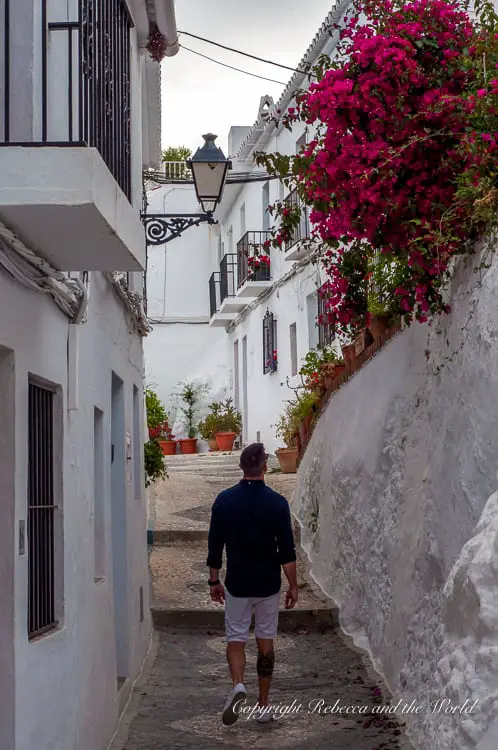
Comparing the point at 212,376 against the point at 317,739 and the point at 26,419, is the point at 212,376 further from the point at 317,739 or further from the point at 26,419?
the point at 26,419

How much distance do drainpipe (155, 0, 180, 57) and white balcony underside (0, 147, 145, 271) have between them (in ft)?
14.6

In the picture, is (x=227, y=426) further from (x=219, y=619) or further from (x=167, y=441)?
(x=219, y=619)

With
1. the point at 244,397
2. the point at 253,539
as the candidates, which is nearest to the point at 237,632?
the point at 253,539

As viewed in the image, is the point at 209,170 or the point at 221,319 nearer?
the point at 209,170

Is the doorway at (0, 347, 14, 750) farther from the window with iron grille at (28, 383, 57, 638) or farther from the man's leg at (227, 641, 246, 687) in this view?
the man's leg at (227, 641, 246, 687)

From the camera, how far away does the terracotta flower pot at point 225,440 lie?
22.0m

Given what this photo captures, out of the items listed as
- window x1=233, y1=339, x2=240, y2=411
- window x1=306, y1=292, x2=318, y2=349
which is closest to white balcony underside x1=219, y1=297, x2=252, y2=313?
window x1=233, y1=339, x2=240, y2=411

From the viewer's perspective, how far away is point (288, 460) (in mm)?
14789

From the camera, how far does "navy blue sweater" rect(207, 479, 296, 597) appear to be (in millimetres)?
6020

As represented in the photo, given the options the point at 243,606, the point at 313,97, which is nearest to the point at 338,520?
the point at 243,606

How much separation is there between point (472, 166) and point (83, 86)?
6.59 ft

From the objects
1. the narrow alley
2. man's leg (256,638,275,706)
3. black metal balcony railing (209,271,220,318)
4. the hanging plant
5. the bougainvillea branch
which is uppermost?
black metal balcony railing (209,271,220,318)

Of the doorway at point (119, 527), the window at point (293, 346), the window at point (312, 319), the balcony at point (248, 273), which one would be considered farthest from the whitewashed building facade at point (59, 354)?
the balcony at point (248, 273)

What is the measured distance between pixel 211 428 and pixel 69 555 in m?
17.9
